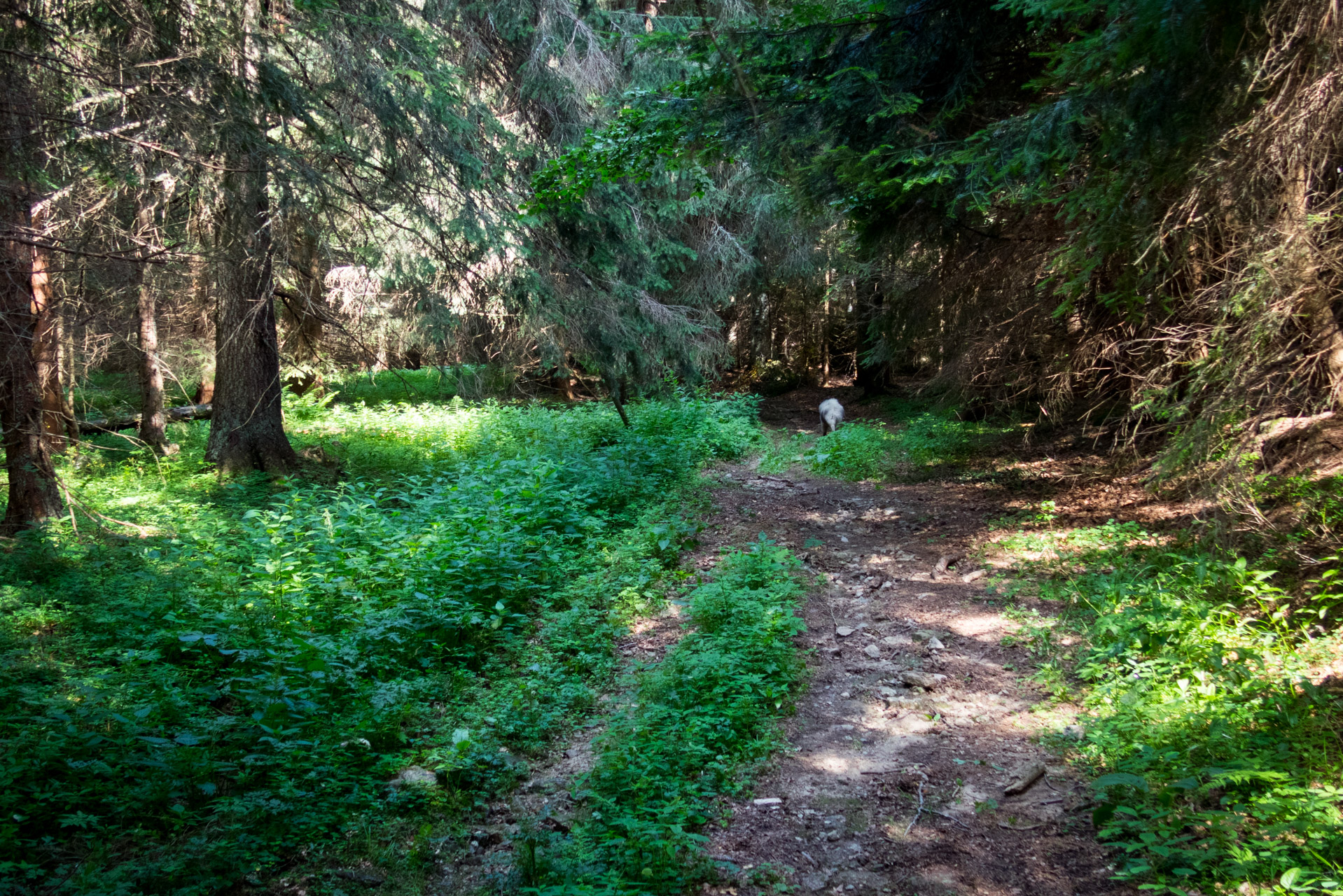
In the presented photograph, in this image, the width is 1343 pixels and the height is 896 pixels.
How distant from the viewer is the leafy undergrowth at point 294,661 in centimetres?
333

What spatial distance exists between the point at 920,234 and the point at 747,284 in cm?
1173

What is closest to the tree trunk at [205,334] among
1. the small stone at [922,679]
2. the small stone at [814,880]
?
the small stone at [922,679]

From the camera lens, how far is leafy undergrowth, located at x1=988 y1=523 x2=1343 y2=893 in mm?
2863

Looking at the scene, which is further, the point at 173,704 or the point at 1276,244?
the point at 1276,244

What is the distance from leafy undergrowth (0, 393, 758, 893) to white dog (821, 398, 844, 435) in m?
7.22

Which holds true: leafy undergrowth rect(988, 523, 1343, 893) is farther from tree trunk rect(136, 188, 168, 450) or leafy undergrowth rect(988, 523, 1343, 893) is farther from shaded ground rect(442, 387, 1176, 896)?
tree trunk rect(136, 188, 168, 450)

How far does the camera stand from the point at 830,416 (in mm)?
15727

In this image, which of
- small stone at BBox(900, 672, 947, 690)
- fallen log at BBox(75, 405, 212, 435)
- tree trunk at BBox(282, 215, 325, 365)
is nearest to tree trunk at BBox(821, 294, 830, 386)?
tree trunk at BBox(282, 215, 325, 365)

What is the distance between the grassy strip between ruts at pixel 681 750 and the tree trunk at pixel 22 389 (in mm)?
4642

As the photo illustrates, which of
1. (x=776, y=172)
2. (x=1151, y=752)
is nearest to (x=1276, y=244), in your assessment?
(x=1151, y=752)

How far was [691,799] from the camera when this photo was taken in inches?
147

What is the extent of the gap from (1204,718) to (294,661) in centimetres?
503

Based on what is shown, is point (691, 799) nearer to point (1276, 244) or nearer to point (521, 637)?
point (521, 637)

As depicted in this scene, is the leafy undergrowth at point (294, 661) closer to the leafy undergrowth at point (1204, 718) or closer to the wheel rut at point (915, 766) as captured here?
the wheel rut at point (915, 766)
